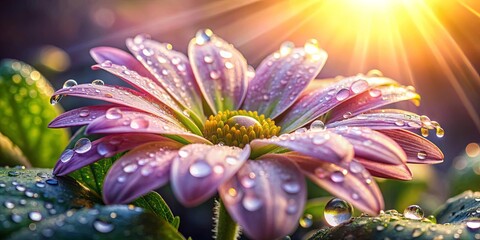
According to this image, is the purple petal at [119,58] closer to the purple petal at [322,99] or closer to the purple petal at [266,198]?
the purple petal at [322,99]

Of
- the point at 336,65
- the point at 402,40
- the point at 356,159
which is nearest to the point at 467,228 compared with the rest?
the point at 356,159

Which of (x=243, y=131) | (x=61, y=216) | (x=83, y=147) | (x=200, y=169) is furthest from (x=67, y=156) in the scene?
(x=243, y=131)

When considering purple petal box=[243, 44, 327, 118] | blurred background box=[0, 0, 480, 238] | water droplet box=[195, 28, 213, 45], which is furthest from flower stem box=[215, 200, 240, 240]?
blurred background box=[0, 0, 480, 238]

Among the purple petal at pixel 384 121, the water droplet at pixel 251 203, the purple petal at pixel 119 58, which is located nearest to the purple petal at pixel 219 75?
the purple petal at pixel 119 58

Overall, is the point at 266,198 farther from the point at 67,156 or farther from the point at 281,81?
the point at 281,81

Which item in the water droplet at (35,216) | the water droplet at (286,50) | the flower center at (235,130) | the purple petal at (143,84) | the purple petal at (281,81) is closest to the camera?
the water droplet at (35,216)
